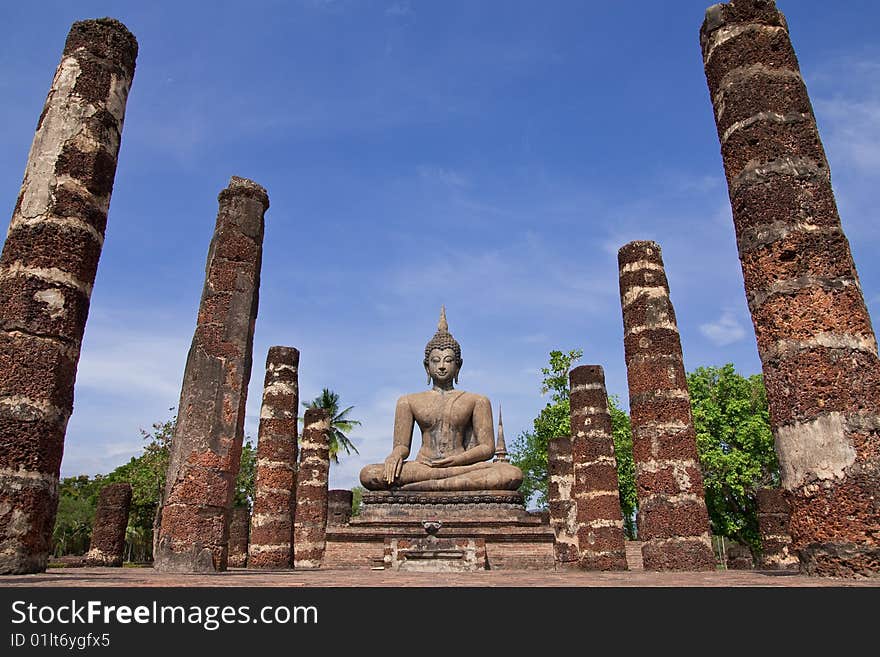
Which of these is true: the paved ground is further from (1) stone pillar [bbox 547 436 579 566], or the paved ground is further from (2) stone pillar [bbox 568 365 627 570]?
(1) stone pillar [bbox 547 436 579 566]

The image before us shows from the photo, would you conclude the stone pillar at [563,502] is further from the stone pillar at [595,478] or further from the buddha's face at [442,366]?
the buddha's face at [442,366]

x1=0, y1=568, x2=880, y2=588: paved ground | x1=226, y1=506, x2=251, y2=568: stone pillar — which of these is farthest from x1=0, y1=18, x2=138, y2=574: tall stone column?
x1=226, y1=506, x2=251, y2=568: stone pillar

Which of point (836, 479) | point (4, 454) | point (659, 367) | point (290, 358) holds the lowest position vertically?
point (836, 479)

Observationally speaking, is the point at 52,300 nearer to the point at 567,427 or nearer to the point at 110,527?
the point at 110,527

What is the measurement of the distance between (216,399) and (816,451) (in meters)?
6.10

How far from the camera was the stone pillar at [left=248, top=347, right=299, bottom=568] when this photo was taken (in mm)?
14289

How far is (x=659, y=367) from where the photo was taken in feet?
35.7

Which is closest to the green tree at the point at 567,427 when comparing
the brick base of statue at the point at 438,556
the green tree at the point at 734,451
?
the green tree at the point at 734,451

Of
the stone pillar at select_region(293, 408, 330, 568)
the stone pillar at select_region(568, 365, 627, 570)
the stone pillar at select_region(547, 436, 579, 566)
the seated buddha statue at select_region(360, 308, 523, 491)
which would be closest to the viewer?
the stone pillar at select_region(568, 365, 627, 570)

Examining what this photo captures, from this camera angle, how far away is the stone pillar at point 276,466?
14289mm

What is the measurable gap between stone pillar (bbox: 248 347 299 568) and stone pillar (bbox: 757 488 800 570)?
9.65m
